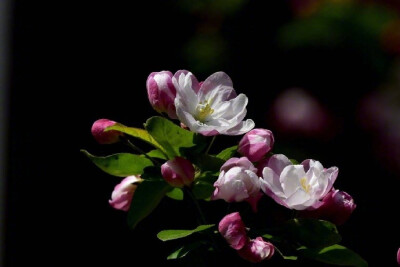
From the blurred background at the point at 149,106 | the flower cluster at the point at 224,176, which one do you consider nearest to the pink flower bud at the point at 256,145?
the flower cluster at the point at 224,176

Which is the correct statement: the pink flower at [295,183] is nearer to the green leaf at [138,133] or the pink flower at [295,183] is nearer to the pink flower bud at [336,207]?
the pink flower bud at [336,207]

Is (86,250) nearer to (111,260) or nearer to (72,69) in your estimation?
(111,260)

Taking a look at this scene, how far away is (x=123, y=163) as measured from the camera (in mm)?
972

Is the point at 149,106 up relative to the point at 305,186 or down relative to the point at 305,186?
down

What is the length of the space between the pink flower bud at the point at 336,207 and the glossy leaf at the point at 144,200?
0.16m

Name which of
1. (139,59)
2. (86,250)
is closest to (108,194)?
(86,250)

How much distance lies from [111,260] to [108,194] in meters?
0.21

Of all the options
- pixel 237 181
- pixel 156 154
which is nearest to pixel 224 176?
pixel 237 181

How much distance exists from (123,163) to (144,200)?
0.05m

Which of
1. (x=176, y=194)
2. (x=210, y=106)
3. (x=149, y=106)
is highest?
(x=210, y=106)

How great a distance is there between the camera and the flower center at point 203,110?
3.13 feet

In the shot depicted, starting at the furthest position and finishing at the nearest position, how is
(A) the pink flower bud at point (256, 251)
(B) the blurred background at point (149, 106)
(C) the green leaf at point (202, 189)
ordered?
(B) the blurred background at point (149, 106) → (C) the green leaf at point (202, 189) → (A) the pink flower bud at point (256, 251)

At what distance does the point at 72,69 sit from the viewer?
312 cm

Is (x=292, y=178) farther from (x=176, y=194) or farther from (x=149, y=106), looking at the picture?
(x=149, y=106)
